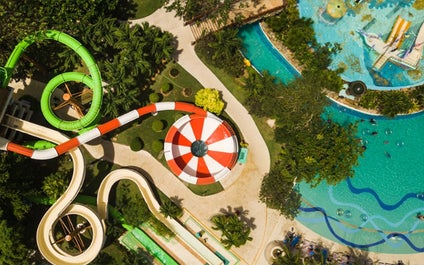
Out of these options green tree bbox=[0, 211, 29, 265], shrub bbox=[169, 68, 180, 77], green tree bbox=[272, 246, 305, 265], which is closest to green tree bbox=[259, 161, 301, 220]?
green tree bbox=[272, 246, 305, 265]

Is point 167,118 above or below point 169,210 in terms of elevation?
above

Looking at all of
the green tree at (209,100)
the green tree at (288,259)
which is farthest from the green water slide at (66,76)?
the green tree at (288,259)

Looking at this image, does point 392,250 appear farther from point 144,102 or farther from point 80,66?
point 80,66

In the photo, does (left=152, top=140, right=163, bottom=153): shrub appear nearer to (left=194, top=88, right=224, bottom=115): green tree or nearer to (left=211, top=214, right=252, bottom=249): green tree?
(left=194, top=88, right=224, bottom=115): green tree

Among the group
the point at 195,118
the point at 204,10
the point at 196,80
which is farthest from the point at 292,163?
the point at 204,10

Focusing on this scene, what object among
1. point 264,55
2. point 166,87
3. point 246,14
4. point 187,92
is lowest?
point 166,87

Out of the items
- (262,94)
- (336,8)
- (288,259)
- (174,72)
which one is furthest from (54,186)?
(336,8)

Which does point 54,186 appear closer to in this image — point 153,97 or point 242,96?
point 153,97
